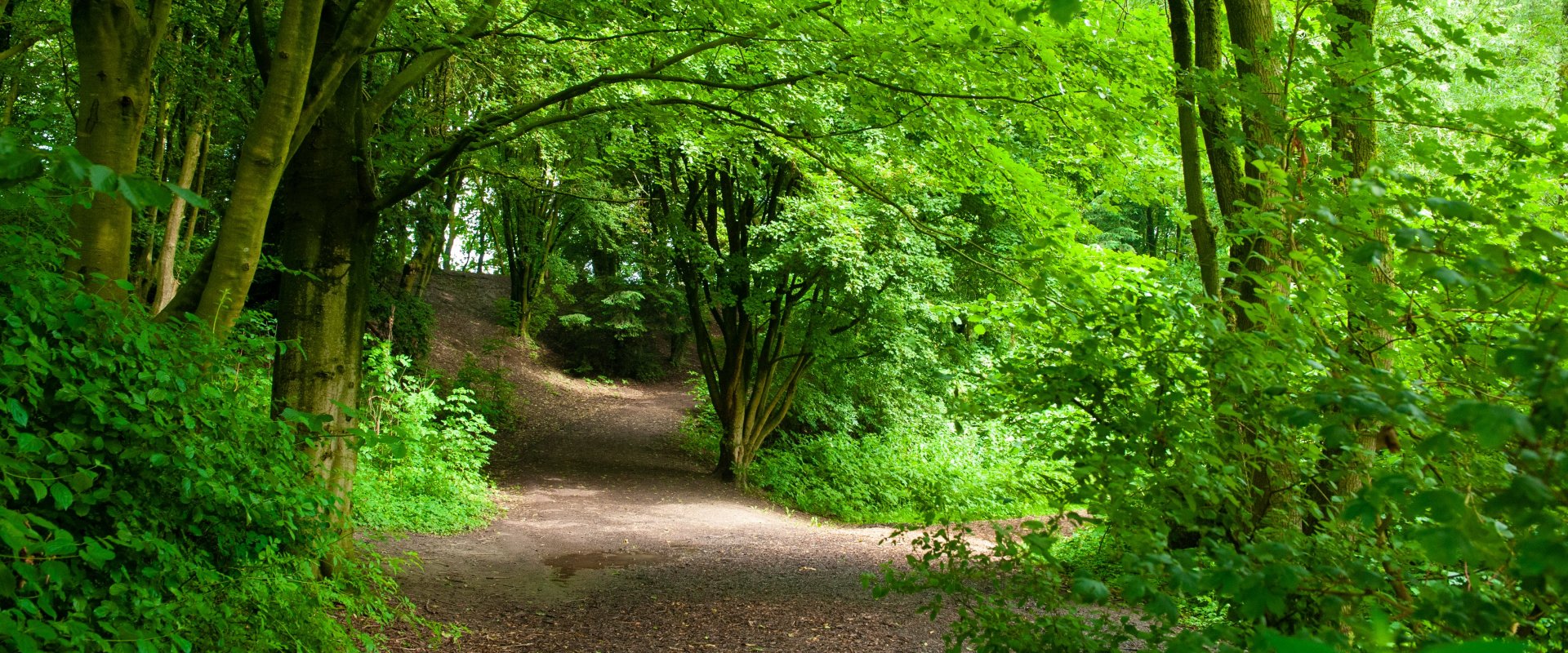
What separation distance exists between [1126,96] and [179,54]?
9.52 metres

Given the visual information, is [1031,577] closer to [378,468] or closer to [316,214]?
[316,214]

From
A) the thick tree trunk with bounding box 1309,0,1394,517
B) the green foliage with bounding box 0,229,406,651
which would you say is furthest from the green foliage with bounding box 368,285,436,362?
the thick tree trunk with bounding box 1309,0,1394,517

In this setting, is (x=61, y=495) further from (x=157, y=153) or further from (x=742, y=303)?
(x=742, y=303)

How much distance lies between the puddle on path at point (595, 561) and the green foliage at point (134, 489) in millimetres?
4097

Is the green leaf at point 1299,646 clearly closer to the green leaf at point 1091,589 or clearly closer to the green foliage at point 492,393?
the green leaf at point 1091,589

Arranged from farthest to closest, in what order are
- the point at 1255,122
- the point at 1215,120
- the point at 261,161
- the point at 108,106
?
the point at 1215,120 → the point at 261,161 → the point at 108,106 → the point at 1255,122

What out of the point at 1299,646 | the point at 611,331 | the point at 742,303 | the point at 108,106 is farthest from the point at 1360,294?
the point at 611,331

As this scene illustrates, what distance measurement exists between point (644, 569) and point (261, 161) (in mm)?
5140

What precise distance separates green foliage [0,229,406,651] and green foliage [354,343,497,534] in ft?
14.1

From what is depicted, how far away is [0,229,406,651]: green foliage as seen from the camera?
2.52 meters

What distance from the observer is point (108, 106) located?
155 inches

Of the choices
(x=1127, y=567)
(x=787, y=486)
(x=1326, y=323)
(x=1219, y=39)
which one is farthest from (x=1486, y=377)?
(x=787, y=486)

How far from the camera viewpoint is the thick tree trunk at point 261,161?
13.3 feet

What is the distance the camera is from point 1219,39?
478 cm
